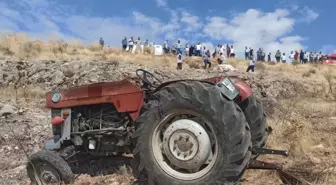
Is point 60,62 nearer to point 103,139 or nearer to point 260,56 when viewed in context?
point 103,139

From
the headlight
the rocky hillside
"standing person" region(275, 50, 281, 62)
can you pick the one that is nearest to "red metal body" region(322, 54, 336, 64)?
"standing person" region(275, 50, 281, 62)

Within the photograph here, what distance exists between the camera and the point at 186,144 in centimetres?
468

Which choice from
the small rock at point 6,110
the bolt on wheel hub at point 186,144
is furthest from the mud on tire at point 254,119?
the small rock at point 6,110

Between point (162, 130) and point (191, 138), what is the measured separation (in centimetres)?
46

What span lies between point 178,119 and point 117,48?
31359mm

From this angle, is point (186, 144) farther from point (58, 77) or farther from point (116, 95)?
point (58, 77)

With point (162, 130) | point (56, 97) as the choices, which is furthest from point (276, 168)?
point (56, 97)

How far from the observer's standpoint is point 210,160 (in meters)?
4.62

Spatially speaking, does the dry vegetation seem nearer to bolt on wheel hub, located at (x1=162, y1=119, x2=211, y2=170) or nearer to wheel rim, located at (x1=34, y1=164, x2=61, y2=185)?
wheel rim, located at (x1=34, y1=164, x2=61, y2=185)

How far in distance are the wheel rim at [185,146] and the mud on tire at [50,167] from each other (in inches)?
62.2

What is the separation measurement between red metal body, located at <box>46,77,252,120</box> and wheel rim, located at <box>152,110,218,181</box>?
0.80m

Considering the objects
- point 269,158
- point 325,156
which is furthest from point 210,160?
point 325,156

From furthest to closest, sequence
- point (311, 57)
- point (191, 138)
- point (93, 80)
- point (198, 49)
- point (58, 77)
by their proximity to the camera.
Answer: point (311, 57), point (198, 49), point (58, 77), point (93, 80), point (191, 138)

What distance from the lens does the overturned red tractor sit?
4.41 meters
